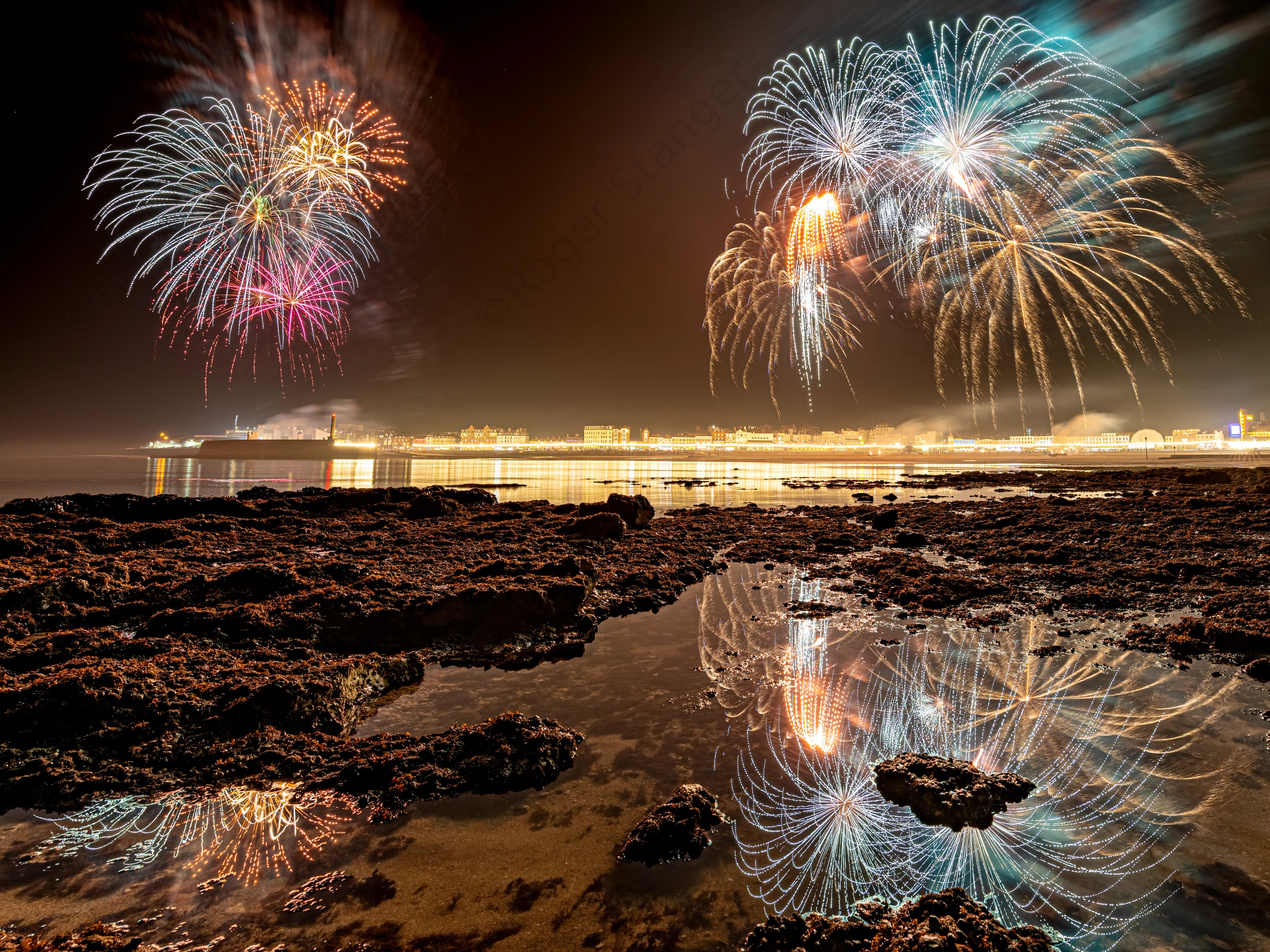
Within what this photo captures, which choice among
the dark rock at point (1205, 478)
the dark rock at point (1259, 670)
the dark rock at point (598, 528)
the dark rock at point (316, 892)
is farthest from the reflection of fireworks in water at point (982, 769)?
the dark rock at point (1205, 478)

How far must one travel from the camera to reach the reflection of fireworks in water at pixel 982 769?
3.29 meters

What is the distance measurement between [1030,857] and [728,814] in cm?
200

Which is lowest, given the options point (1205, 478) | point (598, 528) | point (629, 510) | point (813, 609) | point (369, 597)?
point (813, 609)

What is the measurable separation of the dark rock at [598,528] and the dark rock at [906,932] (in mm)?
13887

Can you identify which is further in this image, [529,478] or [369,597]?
[529,478]

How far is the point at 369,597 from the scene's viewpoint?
8.55m

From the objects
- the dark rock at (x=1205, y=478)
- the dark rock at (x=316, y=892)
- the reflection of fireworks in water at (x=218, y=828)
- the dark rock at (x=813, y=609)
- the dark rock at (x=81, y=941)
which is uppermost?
the dark rock at (x=1205, y=478)

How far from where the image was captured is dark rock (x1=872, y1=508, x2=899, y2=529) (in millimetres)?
19906

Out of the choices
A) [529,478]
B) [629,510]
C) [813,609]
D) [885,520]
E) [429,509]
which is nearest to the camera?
[813,609]

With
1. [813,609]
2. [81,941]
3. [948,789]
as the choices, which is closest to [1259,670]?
[813,609]

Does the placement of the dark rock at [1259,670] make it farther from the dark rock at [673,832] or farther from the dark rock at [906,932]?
the dark rock at [673,832]

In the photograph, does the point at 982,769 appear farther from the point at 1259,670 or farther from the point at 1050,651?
the point at 1259,670

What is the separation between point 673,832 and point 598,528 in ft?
43.9

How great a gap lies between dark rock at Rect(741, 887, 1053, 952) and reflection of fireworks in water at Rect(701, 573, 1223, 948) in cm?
18
